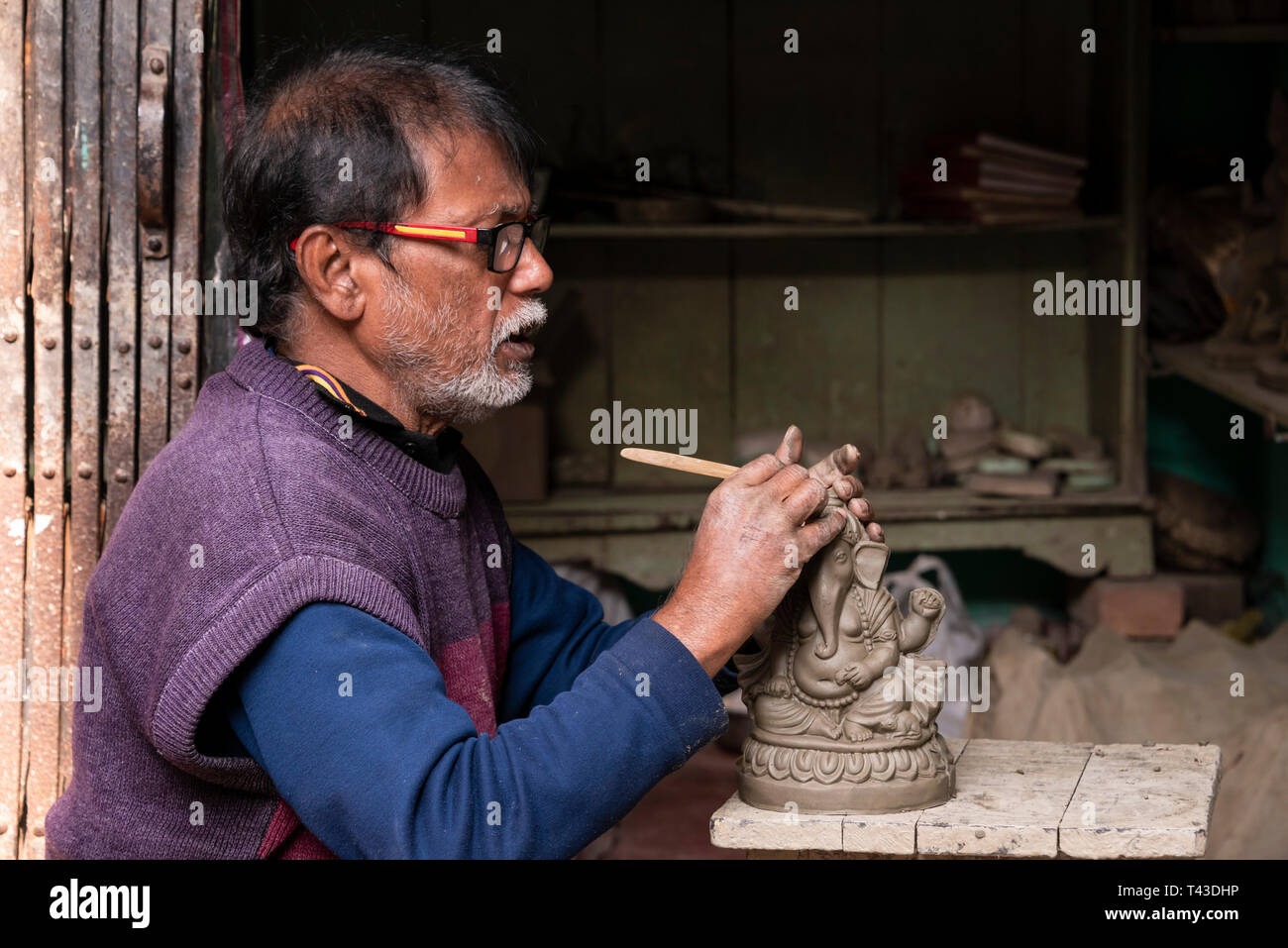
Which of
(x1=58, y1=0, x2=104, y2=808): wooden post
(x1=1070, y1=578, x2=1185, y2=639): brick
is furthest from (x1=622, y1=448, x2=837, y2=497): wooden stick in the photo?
(x1=1070, y1=578, x2=1185, y2=639): brick

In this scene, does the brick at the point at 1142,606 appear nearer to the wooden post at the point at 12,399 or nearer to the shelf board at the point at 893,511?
the shelf board at the point at 893,511

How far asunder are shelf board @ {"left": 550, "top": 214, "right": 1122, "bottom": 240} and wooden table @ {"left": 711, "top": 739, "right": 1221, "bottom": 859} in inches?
105

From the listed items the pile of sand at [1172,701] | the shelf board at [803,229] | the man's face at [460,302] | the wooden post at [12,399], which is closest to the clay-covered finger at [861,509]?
the man's face at [460,302]

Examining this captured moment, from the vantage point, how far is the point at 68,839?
180 centimetres

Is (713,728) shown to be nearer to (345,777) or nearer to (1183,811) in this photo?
(345,777)

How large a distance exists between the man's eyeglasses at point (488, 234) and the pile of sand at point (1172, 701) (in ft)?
7.16

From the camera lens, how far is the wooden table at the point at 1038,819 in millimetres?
1695

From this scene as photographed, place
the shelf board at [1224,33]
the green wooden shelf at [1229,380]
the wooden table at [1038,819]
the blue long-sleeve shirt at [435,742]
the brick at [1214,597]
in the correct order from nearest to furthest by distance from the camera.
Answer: the blue long-sleeve shirt at [435,742]
the wooden table at [1038,819]
the green wooden shelf at [1229,380]
the shelf board at [1224,33]
the brick at [1214,597]

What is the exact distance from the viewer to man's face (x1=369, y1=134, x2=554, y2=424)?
1.88 meters

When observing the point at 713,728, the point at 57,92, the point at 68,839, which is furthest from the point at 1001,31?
the point at 68,839

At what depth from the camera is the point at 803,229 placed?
4438mm

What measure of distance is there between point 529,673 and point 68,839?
0.73 m

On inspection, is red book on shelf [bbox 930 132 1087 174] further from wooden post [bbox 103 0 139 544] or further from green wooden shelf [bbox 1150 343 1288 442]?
wooden post [bbox 103 0 139 544]

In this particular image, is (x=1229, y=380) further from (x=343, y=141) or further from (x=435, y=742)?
(x=435, y=742)
